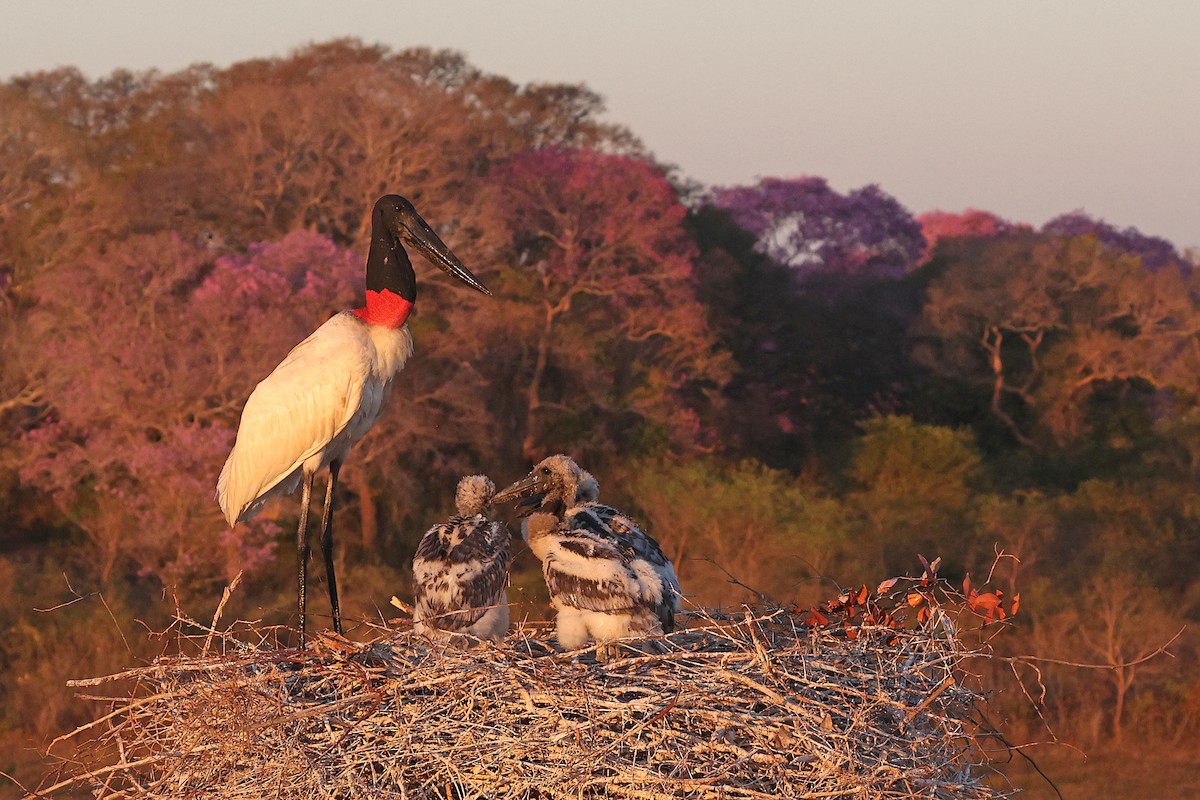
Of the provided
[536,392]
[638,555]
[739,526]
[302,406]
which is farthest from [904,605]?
[536,392]

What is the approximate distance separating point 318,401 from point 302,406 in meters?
0.09

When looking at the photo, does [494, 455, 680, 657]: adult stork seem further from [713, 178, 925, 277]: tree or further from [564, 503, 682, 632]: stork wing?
[713, 178, 925, 277]: tree

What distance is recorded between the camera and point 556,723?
599 cm

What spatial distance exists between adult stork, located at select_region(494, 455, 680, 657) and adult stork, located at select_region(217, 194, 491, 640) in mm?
1266

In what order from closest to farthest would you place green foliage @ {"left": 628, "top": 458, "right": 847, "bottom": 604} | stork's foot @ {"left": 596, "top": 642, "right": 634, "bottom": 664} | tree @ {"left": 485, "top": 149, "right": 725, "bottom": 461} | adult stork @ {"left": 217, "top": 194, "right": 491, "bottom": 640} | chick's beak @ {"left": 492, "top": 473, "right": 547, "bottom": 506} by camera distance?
stork's foot @ {"left": 596, "top": 642, "right": 634, "bottom": 664} → chick's beak @ {"left": 492, "top": 473, "right": 547, "bottom": 506} → adult stork @ {"left": 217, "top": 194, "right": 491, "bottom": 640} → green foliage @ {"left": 628, "top": 458, "right": 847, "bottom": 604} → tree @ {"left": 485, "top": 149, "right": 725, "bottom": 461}

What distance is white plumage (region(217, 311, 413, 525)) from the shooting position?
7910mm

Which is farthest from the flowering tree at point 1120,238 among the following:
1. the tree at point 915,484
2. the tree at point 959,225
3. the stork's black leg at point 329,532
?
the stork's black leg at point 329,532

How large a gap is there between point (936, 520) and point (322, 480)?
322 inches

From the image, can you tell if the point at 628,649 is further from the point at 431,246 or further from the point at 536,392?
the point at 536,392

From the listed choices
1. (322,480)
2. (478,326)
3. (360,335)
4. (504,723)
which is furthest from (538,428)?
(504,723)

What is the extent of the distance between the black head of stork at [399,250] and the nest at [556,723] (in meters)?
2.04

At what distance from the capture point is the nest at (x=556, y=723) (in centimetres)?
587

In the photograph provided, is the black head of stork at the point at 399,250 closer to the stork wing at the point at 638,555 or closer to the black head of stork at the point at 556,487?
the black head of stork at the point at 556,487

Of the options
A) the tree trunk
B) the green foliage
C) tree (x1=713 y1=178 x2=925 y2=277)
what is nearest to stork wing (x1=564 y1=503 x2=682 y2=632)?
the green foliage
